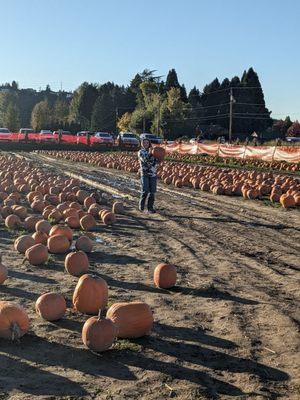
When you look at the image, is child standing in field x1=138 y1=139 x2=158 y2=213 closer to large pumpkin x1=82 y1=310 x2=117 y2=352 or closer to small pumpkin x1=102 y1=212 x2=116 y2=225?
small pumpkin x1=102 y1=212 x2=116 y2=225

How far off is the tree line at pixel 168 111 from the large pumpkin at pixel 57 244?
68.7 m

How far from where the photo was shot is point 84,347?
452cm

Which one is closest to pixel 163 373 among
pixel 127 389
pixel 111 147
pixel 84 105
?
pixel 127 389

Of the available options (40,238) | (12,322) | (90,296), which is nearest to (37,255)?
(40,238)

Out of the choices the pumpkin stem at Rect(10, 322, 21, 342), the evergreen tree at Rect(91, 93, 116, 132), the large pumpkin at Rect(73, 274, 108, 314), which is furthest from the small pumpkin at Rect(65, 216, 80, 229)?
the evergreen tree at Rect(91, 93, 116, 132)

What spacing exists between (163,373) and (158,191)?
1263 centimetres

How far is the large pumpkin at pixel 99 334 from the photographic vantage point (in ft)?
14.3

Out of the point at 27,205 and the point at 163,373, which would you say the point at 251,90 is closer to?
the point at 27,205

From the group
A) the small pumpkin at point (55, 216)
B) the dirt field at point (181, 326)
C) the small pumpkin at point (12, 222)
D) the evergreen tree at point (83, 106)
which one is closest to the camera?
the dirt field at point (181, 326)

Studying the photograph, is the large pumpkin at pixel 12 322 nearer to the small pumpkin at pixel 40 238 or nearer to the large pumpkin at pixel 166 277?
the large pumpkin at pixel 166 277

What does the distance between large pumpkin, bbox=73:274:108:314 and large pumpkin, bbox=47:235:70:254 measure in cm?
253

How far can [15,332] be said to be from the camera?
4.60m

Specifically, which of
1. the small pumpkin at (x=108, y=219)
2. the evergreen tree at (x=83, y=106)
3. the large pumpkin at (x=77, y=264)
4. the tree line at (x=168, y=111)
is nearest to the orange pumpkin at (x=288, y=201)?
the small pumpkin at (x=108, y=219)

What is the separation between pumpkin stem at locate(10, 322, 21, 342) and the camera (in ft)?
15.1
